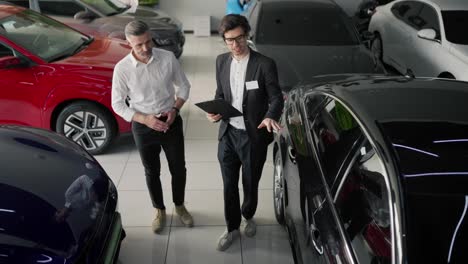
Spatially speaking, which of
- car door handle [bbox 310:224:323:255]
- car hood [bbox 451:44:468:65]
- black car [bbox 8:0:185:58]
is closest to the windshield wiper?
black car [bbox 8:0:185:58]

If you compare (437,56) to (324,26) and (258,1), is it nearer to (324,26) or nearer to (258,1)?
(324,26)

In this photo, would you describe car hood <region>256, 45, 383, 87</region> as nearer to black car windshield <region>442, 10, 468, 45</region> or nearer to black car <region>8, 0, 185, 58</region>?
black car windshield <region>442, 10, 468, 45</region>

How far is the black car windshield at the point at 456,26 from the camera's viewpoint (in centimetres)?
542

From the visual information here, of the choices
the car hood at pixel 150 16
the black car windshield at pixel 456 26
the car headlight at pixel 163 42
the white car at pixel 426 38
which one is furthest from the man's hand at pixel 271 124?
the car hood at pixel 150 16

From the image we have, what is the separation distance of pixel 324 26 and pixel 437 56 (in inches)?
58.0

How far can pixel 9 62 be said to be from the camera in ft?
12.8

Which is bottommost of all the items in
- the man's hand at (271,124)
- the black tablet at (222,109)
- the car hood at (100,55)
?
the car hood at (100,55)

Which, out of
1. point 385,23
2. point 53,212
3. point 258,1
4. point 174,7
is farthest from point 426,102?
point 174,7

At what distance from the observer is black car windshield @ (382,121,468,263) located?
1438 mm

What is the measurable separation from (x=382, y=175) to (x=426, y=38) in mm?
4575

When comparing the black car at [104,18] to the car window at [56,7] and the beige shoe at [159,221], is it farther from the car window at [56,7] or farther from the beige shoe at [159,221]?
the beige shoe at [159,221]

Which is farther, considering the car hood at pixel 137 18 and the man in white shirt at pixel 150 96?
the car hood at pixel 137 18

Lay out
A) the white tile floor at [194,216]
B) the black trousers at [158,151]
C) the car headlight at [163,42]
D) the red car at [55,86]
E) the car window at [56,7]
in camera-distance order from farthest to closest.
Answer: the car headlight at [163,42], the car window at [56,7], the red car at [55,86], the white tile floor at [194,216], the black trousers at [158,151]

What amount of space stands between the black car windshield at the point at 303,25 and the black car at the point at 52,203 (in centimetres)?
321
